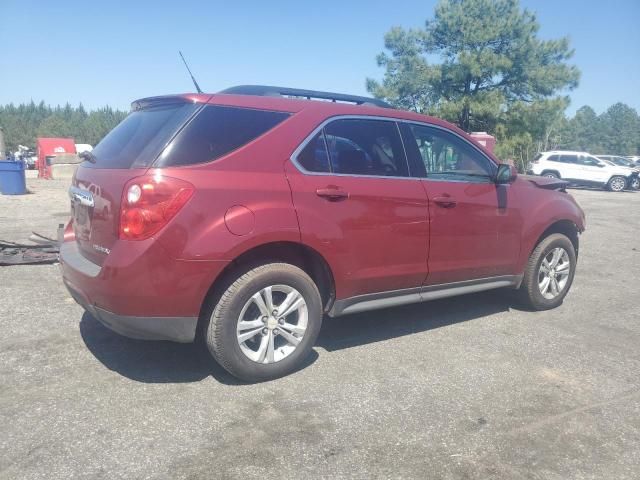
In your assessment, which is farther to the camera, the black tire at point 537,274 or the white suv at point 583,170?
the white suv at point 583,170

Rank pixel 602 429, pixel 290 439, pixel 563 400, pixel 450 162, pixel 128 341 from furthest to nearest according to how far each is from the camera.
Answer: pixel 450 162 < pixel 128 341 < pixel 563 400 < pixel 602 429 < pixel 290 439

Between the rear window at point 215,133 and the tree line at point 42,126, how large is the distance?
10950cm

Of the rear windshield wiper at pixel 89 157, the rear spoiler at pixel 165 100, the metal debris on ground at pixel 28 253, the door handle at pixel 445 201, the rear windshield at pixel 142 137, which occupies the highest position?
the rear spoiler at pixel 165 100

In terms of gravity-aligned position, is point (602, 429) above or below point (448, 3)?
below

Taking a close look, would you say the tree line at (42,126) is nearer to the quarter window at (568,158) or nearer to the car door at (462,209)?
the quarter window at (568,158)

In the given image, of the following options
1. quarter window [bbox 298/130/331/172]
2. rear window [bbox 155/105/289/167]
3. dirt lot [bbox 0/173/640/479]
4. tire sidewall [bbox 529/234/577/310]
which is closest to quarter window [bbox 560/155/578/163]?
tire sidewall [bbox 529/234/577/310]

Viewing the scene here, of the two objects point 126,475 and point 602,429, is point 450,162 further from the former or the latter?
point 126,475

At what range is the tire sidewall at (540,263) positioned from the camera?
4988 millimetres

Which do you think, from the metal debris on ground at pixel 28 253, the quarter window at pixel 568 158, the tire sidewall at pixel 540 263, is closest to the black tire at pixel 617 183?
the quarter window at pixel 568 158

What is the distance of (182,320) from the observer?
10.2ft

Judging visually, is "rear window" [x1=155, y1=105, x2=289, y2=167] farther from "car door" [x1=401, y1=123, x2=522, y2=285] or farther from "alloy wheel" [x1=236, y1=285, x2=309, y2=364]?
"car door" [x1=401, y1=123, x2=522, y2=285]

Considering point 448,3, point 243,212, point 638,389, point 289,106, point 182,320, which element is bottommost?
point 638,389

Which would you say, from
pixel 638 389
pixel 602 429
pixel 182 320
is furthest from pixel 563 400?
pixel 182 320

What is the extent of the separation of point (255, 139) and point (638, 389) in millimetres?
2992
